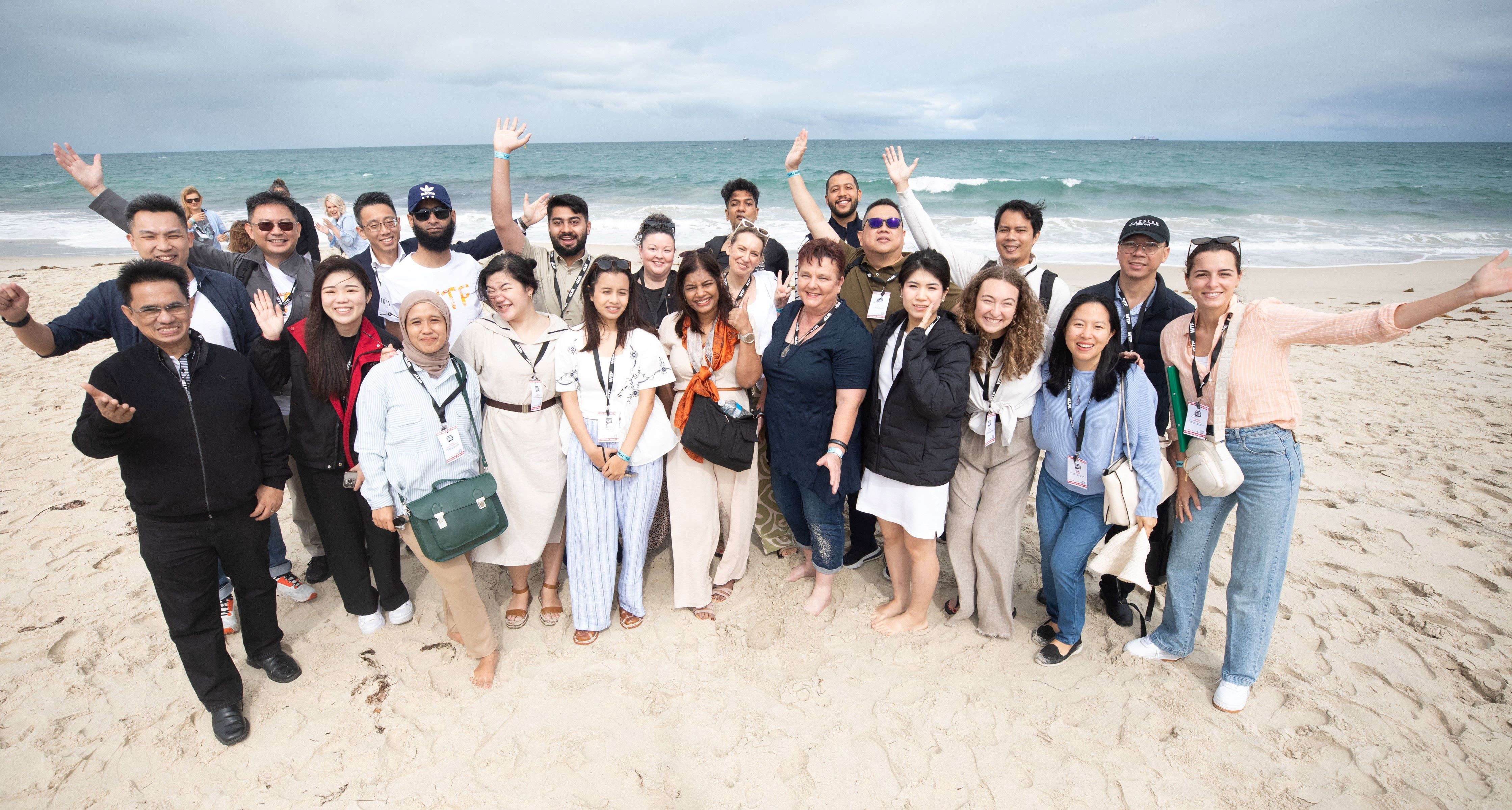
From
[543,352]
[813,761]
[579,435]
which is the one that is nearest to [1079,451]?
[813,761]

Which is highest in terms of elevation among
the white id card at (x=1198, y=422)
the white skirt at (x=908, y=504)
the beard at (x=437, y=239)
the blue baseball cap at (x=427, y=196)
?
the blue baseball cap at (x=427, y=196)

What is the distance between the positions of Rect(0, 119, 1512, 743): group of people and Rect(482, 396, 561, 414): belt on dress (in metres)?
0.02

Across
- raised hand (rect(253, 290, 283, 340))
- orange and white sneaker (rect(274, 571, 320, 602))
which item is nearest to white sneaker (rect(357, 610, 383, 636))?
orange and white sneaker (rect(274, 571, 320, 602))

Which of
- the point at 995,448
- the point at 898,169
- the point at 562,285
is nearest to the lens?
the point at 995,448

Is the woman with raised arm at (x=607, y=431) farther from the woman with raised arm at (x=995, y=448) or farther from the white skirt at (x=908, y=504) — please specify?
the woman with raised arm at (x=995, y=448)

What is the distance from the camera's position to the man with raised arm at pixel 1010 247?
3.58 m

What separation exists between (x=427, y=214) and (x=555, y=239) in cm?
73

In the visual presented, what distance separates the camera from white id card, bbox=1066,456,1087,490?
10.3 feet

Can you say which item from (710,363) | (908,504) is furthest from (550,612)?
(908,504)

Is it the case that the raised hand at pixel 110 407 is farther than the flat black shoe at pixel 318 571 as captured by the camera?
No

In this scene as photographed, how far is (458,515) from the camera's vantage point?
3002 millimetres

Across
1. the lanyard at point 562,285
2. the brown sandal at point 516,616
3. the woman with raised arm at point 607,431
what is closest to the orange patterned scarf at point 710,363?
the woman with raised arm at point 607,431

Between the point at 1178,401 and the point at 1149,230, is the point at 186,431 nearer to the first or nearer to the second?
the point at 1178,401

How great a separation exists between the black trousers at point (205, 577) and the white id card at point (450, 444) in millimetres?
947
